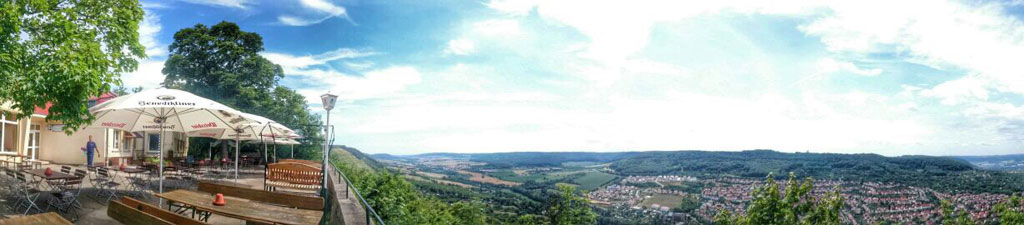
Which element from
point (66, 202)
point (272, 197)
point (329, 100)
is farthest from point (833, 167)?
point (66, 202)

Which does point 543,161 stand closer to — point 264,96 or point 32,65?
point 264,96

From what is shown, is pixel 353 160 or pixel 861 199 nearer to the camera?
pixel 353 160

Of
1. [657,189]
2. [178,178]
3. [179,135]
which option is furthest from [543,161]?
[178,178]

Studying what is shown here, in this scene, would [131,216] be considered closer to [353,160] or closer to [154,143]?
[154,143]

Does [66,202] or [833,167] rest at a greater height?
[66,202]

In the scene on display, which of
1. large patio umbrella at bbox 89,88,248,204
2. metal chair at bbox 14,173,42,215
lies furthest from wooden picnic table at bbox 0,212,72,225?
metal chair at bbox 14,173,42,215

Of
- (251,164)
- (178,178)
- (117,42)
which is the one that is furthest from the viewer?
(251,164)

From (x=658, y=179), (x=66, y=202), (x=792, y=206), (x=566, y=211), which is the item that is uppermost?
(x=66, y=202)
